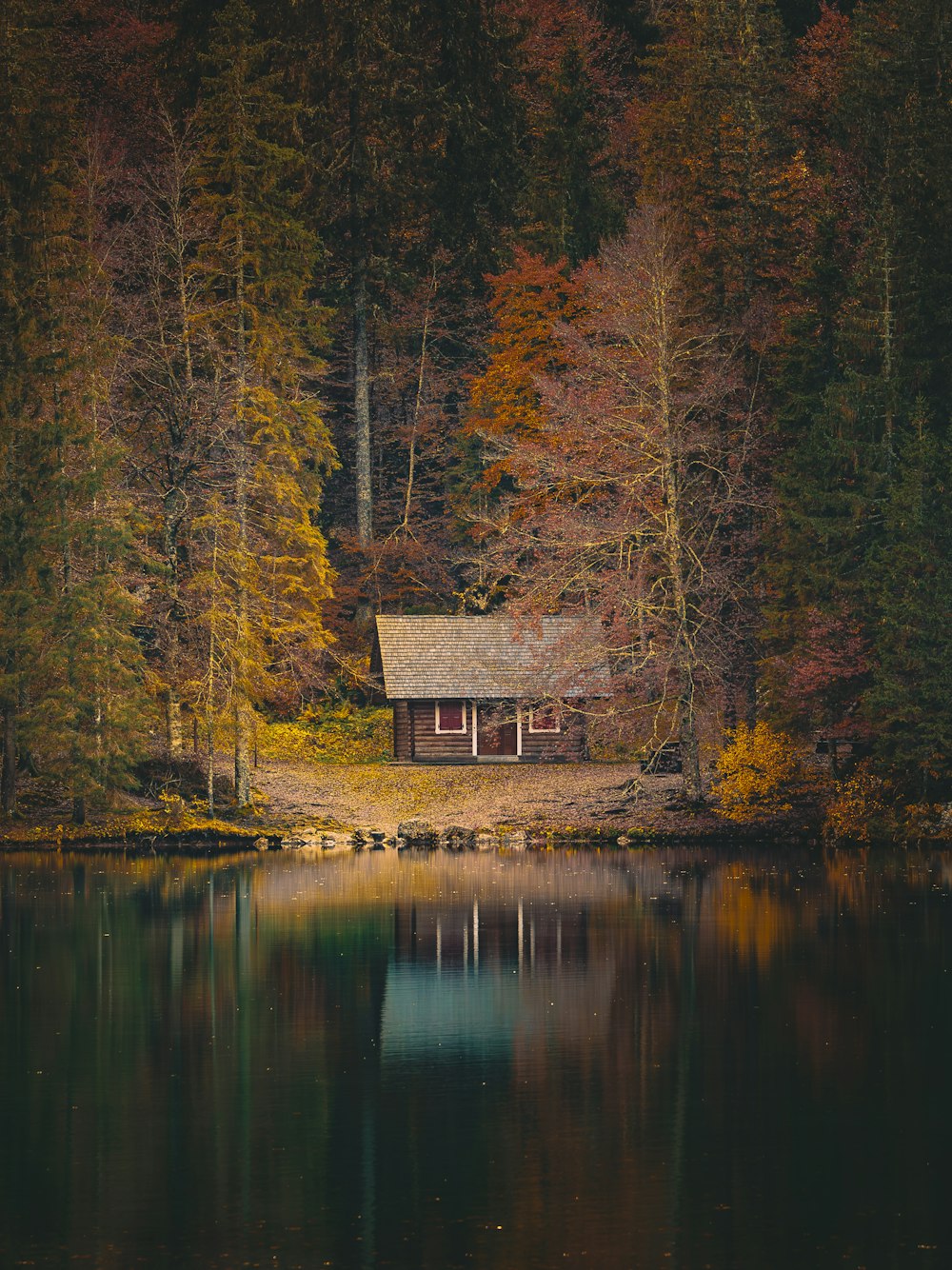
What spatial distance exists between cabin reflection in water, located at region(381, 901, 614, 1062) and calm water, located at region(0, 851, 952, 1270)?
0.08 m

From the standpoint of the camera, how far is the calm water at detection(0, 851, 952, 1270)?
15656 millimetres

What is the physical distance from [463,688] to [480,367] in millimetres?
15127

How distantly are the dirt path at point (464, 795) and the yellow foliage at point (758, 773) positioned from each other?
6.37ft

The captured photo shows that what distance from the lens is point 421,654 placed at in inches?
2267

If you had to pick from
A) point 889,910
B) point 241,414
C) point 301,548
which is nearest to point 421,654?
point 301,548

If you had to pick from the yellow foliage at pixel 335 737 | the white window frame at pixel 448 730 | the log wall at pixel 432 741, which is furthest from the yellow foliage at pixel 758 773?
the yellow foliage at pixel 335 737

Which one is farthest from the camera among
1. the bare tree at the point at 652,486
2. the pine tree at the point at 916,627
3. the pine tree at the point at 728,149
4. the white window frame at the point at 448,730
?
the white window frame at the point at 448,730

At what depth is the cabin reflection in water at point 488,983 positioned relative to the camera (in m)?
23.5

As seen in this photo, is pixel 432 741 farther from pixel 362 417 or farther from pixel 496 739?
pixel 362 417

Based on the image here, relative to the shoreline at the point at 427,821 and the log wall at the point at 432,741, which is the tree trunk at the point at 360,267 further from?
the shoreline at the point at 427,821

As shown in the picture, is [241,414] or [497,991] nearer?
[497,991]

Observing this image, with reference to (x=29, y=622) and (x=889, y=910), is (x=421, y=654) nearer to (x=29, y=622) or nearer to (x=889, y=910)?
(x=29, y=622)

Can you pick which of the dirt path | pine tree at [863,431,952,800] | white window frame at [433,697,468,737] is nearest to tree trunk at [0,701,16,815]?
the dirt path

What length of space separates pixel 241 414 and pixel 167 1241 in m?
36.9
